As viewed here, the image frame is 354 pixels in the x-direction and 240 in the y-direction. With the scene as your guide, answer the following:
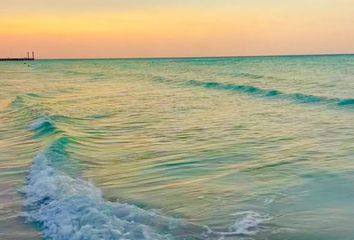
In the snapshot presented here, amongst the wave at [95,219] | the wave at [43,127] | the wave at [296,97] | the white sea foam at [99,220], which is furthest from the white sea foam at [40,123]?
the wave at [296,97]

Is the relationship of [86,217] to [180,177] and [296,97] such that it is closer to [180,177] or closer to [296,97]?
[180,177]

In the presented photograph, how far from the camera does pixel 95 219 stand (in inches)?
291

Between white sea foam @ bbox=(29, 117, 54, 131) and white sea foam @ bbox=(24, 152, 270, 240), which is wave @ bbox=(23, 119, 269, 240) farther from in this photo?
white sea foam @ bbox=(29, 117, 54, 131)

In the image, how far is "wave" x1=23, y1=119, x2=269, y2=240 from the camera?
6.88 metres

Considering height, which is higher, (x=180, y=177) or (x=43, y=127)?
(x=180, y=177)

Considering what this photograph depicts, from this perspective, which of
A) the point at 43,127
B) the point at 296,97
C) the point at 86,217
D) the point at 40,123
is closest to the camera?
the point at 86,217

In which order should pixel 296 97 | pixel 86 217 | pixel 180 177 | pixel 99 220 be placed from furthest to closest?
pixel 296 97 < pixel 180 177 < pixel 86 217 < pixel 99 220

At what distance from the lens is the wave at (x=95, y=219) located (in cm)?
688

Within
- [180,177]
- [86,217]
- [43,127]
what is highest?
[86,217]

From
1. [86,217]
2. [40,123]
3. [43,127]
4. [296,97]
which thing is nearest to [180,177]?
[86,217]

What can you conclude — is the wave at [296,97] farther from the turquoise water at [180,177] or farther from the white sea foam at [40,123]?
the white sea foam at [40,123]

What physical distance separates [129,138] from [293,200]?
25.0 feet

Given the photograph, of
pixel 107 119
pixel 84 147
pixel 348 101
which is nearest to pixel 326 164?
pixel 84 147

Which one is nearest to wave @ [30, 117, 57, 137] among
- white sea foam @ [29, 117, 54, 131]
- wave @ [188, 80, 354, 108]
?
white sea foam @ [29, 117, 54, 131]
